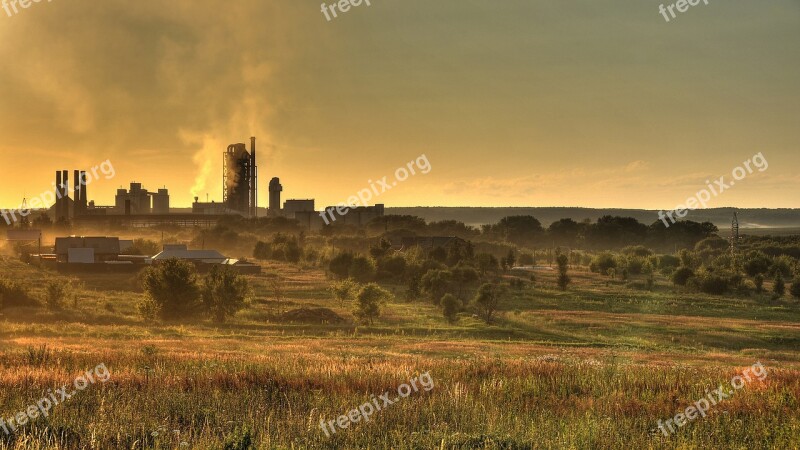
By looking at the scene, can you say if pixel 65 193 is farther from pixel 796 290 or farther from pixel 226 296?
pixel 796 290

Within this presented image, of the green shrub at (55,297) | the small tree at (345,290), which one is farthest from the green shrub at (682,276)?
the green shrub at (55,297)

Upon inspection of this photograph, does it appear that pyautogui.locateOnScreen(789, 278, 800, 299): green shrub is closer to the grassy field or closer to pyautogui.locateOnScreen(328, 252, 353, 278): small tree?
pyautogui.locateOnScreen(328, 252, 353, 278): small tree

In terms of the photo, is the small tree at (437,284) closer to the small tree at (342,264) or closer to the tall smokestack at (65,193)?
the small tree at (342,264)

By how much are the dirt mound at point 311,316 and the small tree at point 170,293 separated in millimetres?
8558

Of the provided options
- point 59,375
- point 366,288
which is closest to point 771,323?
point 366,288

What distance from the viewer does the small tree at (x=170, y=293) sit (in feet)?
197

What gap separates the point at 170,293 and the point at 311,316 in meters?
12.2

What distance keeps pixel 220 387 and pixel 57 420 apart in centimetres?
400

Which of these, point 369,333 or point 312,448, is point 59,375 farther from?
point 369,333

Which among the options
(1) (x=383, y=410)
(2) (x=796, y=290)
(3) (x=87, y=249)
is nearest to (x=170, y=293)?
(1) (x=383, y=410)

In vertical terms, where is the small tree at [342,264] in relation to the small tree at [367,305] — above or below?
above

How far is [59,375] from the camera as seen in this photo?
18062mm

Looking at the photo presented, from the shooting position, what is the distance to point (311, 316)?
60312 mm

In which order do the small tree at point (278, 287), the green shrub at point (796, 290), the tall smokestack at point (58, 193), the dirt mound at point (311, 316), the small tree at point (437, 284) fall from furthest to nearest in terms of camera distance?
the tall smokestack at point (58, 193) < the green shrub at point (796, 290) < the small tree at point (278, 287) < the small tree at point (437, 284) < the dirt mound at point (311, 316)
